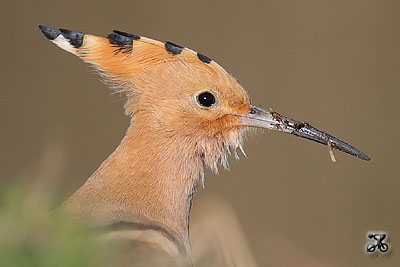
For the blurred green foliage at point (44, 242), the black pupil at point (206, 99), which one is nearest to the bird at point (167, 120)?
the black pupil at point (206, 99)

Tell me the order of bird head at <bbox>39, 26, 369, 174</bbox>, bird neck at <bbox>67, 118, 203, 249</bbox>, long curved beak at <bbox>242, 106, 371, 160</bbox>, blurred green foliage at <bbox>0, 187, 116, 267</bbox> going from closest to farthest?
blurred green foliage at <bbox>0, 187, 116, 267</bbox>, bird neck at <bbox>67, 118, 203, 249</bbox>, bird head at <bbox>39, 26, 369, 174</bbox>, long curved beak at <bbox>242, 106, 371, 160</bbox>

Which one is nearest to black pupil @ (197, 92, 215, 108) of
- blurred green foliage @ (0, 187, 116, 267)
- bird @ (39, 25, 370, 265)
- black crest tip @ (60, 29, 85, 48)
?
bird @ (39, 25, 370, 265)

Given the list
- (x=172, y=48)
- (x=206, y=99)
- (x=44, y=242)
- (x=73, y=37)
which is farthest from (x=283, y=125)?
(x=44, y=242)

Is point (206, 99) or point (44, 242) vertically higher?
point (206, 99)

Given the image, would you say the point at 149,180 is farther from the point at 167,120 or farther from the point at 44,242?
the point at 44,242

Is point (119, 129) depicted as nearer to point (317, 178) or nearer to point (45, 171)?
point (317, 178)

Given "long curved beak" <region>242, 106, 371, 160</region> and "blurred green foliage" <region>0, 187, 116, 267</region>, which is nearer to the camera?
"blurred green foliage" <region>0, 187, 116, 267</region>

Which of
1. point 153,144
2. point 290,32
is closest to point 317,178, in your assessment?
point 290,32

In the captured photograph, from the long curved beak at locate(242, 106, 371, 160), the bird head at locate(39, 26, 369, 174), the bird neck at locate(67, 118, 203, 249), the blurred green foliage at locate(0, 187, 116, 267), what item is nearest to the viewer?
the blurred green foliage at locate(0, 187, 116, 267)

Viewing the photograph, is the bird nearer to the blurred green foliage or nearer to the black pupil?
the black pupil
